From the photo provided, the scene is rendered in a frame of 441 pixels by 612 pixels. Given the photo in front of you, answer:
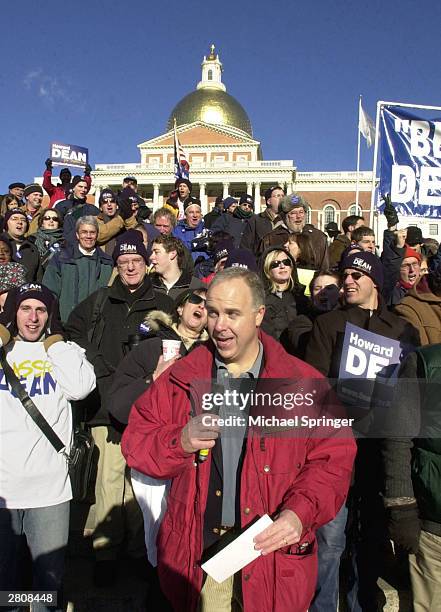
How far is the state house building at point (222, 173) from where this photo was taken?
6431cm

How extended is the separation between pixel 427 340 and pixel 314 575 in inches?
72.9

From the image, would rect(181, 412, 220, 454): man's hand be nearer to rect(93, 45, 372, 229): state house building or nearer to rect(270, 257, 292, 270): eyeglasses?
rect(270, 257, 292, 270): eyeglasses

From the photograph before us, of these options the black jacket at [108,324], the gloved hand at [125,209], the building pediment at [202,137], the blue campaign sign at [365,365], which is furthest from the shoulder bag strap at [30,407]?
the building pediment at [202,137]

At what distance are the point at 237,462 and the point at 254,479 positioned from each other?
0.49ft

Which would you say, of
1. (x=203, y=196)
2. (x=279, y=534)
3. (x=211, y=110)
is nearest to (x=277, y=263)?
(x=279, y=534)

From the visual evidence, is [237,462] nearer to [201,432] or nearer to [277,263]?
[201,432]

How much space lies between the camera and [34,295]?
3.21 m

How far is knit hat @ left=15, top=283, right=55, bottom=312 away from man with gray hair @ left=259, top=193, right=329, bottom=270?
312cm

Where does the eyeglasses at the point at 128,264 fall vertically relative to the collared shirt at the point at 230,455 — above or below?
above

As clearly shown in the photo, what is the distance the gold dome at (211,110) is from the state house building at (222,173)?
158 mm

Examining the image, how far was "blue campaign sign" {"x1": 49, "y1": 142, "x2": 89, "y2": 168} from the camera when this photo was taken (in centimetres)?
1356

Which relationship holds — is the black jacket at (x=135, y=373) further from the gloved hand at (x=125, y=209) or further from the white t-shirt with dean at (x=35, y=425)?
the gloved hand at (x=125, y=209)

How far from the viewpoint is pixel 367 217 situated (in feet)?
204

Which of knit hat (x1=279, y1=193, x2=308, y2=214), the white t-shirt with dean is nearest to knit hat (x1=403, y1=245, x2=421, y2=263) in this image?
knit hat (x1=279, y1=193, x2=308, y2=214)
